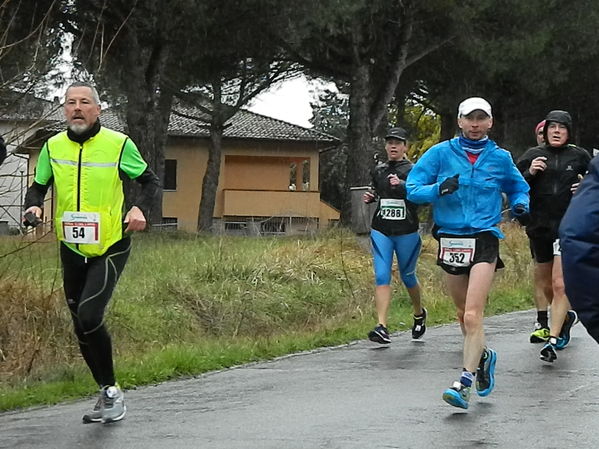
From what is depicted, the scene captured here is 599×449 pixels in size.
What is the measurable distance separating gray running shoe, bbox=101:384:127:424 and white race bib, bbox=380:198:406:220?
4583 millimetres

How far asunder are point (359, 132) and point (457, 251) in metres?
27.3

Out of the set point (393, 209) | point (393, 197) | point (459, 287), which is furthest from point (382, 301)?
point (459, 287)

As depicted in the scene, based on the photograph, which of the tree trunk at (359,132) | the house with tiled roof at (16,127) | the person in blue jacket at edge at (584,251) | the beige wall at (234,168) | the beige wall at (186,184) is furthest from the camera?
the beige wall at (186,184)

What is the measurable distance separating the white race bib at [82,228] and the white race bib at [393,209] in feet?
14.9

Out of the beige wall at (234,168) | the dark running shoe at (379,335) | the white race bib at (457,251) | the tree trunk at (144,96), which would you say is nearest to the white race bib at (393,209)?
the dark running shoe at (379,335)

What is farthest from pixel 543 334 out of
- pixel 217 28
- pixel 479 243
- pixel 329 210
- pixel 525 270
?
pixel 329 210

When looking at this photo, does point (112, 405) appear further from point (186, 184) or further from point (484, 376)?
point (186, 184)

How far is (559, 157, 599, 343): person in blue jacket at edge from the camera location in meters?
3.43

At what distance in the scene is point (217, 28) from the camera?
27188 mm

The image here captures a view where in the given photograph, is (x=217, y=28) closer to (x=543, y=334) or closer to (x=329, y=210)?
(x=543, y=334)

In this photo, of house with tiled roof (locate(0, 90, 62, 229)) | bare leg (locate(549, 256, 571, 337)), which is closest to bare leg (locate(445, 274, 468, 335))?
bare leg (locate(549, 256, 571, 337))

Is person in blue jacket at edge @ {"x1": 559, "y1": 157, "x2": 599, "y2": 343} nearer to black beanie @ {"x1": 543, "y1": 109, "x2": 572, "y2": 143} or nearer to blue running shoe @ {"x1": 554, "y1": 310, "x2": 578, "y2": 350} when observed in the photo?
blue running shoe @ {"x1": 554, "y1": 310, "x2": 578, "y2": 350}

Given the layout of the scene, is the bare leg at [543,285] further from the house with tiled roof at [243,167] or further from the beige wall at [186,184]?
the beige wall at [186,184]

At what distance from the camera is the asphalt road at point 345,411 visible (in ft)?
21.6
